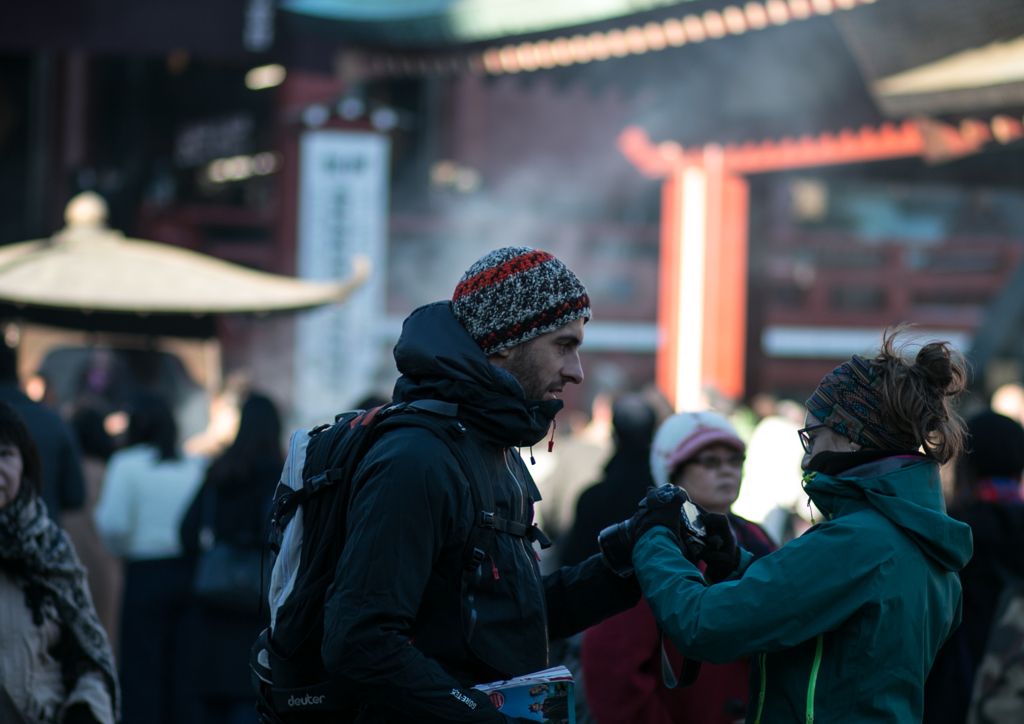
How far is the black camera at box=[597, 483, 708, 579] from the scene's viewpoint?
1882 mm

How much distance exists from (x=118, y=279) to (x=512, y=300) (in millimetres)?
4203

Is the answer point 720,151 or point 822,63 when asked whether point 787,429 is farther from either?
point 720,151

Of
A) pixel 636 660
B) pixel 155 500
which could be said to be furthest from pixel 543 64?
pixel 636 660

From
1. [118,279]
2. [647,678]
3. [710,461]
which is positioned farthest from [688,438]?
[118,279]

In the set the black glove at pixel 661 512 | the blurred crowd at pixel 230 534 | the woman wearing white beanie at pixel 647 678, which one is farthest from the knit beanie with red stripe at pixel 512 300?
the woman wearing white beanie at pixel 647 678

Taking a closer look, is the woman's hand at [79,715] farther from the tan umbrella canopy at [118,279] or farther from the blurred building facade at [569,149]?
the blurred building facade at [569,149]

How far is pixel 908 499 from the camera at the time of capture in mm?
1747

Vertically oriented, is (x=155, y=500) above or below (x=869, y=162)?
below

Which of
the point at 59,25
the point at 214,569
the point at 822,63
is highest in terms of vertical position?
the point at 59,25

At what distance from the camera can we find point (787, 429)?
496 centimetres

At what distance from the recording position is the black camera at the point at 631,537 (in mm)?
1882

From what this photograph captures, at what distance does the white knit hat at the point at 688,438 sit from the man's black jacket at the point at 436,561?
0.88m

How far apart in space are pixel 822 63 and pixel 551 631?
231 inches

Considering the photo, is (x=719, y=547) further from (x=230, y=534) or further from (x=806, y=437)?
(x=230, y=534)
